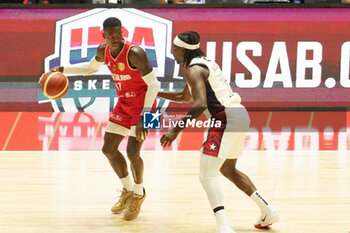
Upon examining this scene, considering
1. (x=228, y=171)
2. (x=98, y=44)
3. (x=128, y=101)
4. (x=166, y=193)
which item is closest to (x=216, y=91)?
(x=228, y=171)

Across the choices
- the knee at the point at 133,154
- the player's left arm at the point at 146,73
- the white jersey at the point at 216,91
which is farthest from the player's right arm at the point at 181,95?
the knee at the point at 133,154

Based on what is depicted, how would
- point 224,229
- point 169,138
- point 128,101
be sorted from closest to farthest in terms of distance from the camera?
1. point 169,138
2. point 224,229
3. point 128,101

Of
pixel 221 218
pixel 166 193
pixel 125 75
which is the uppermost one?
pixel 125 75

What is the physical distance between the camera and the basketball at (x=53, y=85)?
642cm

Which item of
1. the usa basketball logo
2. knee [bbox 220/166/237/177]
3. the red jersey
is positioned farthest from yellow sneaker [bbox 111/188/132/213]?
the usa basketball logo

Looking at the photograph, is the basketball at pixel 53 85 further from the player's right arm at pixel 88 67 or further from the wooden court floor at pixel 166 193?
the wooden court floor at pixel 166 193

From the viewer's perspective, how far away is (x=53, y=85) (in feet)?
21.1

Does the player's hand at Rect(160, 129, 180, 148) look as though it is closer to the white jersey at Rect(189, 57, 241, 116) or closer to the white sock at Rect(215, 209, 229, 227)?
the white jersey at Rect(189, 57, 241, 116)

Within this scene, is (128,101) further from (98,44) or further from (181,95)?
(98,44)

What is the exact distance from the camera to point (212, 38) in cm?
1066

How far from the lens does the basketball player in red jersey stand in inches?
249

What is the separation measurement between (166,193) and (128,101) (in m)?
1.15

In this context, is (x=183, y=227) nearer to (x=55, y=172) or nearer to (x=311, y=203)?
(x=311, y=203)

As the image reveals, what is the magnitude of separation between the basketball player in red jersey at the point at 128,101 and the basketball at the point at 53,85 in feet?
1.42
